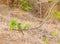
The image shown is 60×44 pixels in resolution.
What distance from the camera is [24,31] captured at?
6.14 meters

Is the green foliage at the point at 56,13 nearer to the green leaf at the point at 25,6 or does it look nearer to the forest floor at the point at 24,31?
the forest floor at the point at 24,31

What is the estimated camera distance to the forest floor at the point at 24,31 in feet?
→ 18.5

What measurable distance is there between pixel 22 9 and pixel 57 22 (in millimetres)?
1260

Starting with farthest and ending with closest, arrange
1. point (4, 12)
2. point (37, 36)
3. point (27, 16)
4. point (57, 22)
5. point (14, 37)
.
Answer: point (57, 22) → point (27, 16) → point (4, 12) → point (37, 36) → point (14, 37)

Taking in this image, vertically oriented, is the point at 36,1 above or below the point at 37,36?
above

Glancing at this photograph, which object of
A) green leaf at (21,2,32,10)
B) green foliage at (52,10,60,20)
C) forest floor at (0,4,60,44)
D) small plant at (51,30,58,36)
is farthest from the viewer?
green foliage at (52,10,60,20)

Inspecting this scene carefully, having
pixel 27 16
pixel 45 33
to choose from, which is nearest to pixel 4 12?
pixel 27 16

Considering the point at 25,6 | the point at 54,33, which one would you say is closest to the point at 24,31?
the point at 54,33

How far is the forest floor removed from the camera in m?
5.64

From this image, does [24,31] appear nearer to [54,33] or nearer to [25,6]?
[54,33]

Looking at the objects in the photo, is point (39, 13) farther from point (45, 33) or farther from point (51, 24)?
point (45, 33)

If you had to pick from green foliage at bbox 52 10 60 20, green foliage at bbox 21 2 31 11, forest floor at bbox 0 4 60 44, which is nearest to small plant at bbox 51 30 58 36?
forest floor at bbox 0 4 60 44

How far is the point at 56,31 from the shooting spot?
721 centimetres

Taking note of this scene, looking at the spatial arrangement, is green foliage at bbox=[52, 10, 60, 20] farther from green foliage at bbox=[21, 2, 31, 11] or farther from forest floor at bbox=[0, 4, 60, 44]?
green foliage at bbox=[21, 2, 31, 11]
